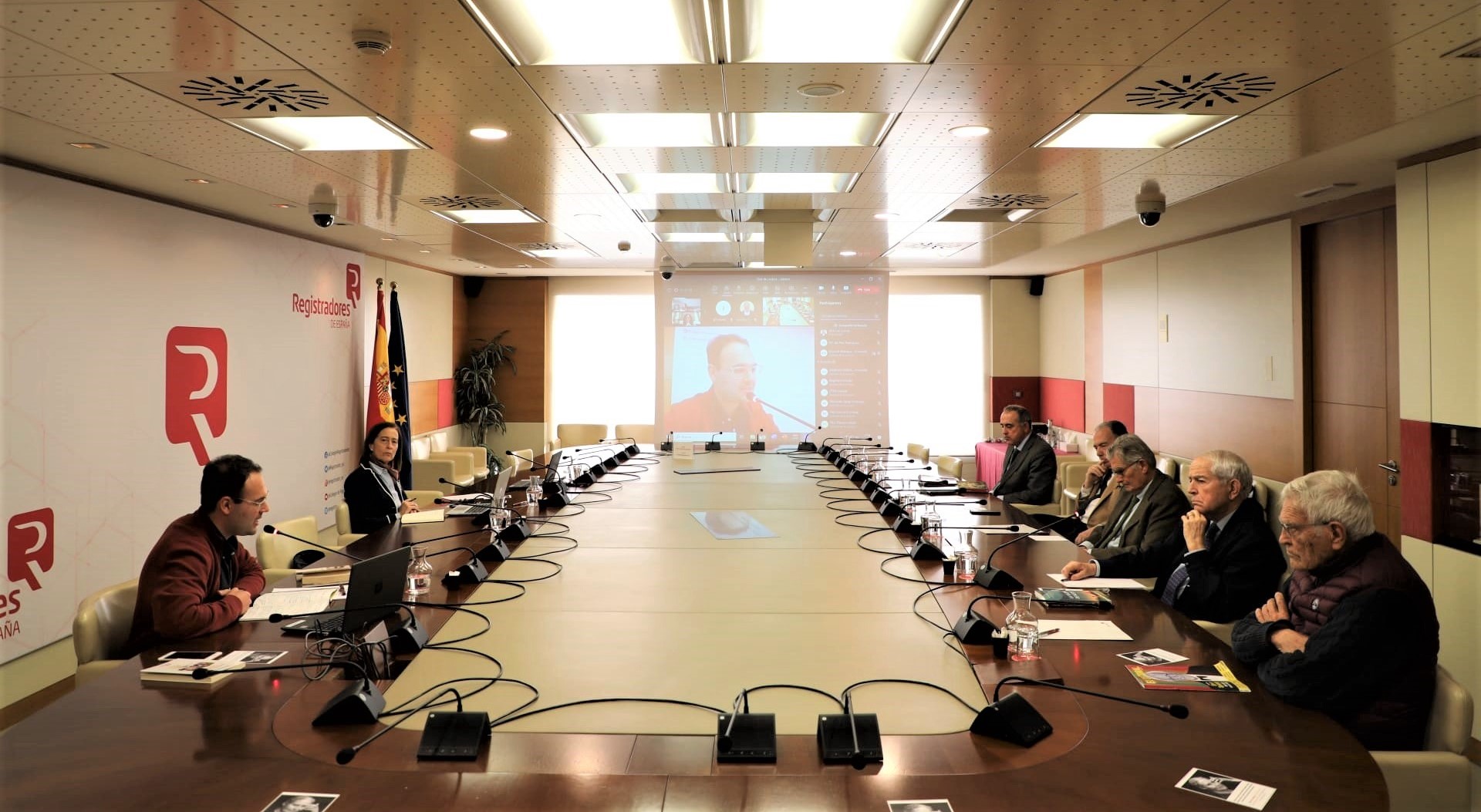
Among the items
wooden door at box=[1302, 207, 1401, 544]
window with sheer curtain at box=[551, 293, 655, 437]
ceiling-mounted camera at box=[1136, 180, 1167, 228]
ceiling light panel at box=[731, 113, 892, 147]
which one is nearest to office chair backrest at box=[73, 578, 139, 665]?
ceiling light panel at box=[731, 113, 892, 147]

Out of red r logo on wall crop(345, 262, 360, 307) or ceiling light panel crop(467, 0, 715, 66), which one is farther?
red r logo on wall crop(345, 262, 360, 307)

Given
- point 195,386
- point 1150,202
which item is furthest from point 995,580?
point 195,386

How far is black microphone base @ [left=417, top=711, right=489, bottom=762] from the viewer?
188 centimetres

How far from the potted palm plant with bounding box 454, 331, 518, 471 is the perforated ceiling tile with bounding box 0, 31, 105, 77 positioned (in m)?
8.46

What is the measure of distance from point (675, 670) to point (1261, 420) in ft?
19.6

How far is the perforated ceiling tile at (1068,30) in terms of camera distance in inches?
96.8

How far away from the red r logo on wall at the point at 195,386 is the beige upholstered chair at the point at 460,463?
304cm

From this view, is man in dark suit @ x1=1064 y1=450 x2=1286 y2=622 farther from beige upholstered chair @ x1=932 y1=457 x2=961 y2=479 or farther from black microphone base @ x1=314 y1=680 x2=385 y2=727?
beige upholstered chair @ x1=932 y1=457 x2=961 y2=479

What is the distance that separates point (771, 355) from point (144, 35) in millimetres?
7986

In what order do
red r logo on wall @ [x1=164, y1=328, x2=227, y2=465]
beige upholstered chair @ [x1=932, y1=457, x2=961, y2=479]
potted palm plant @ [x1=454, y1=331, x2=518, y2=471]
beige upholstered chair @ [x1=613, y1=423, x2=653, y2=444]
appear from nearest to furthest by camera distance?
red r logo on wall @ [x1=164, y1=328, x2=227, y2=465]
beige upholstered chair @ [x1=932, y1=457, x2=961, y2=479]
potted palm plant @ [x1=454, y1=331, x2=518, y2=471]
beige upholstered chair @ [x1=613, y1=423, x2=653, y2=444]

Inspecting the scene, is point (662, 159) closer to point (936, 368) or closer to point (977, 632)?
point (977, 632)

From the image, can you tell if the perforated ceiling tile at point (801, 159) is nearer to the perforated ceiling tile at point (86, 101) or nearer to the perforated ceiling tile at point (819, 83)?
the perforated ceiling tile at point (819, 83)

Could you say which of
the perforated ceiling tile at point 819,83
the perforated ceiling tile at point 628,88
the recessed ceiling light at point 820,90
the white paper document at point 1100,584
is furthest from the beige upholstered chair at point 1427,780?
the perforated ceiling tile at point 628,88

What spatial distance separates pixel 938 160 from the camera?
14.8ft
